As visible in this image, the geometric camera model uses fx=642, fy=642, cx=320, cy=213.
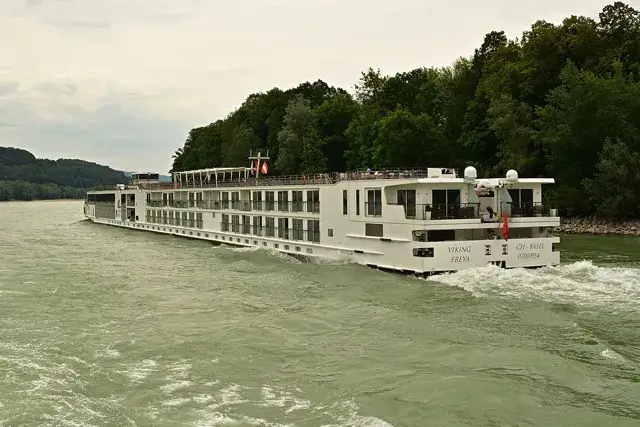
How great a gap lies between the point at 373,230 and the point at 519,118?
120ft

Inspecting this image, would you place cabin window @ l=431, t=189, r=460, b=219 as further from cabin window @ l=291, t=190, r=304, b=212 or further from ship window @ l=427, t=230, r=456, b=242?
cabin window @ l=291, t=190, r=304, b=212

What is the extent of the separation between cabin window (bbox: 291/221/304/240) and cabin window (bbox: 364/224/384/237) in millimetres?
7415

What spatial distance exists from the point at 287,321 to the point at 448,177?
42.6 feet

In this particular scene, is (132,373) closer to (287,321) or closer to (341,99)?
(287,321)

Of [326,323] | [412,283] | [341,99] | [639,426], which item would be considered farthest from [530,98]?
[639,426]

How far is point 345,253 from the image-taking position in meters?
33.6

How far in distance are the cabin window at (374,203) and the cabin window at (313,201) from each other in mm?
5609

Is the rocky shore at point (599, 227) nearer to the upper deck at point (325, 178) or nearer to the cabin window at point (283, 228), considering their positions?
the upper deck at point (325, 178)

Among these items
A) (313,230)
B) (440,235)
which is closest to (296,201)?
(313,230)

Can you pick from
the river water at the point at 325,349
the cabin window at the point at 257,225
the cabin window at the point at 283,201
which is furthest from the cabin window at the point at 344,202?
the cabin window at the point at 257,225

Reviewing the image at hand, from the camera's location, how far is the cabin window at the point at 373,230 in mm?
30639

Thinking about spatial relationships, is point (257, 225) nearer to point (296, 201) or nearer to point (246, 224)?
point (246, 224)

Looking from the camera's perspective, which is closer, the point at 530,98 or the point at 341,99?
the point at 530,98

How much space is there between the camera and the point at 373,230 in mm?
31250
